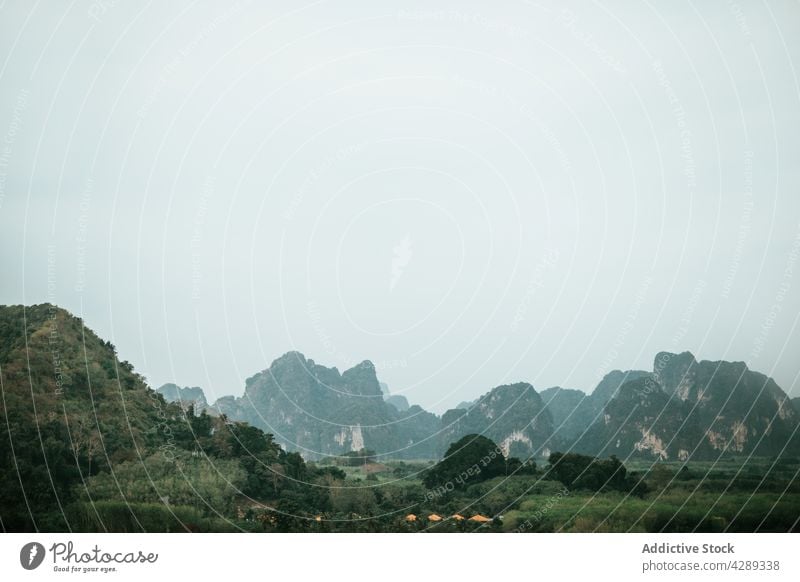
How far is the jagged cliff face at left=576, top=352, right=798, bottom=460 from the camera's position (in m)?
47.1

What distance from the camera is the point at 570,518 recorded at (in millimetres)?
23234

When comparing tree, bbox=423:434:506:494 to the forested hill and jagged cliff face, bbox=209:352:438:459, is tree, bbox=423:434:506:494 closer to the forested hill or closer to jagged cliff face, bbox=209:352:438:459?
the forested hill

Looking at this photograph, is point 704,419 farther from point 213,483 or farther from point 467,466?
point 213,483

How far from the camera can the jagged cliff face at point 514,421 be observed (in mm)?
53062

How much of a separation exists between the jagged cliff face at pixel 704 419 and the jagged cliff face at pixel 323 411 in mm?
13980

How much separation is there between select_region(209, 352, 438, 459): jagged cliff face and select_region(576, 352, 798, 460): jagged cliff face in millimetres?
13980

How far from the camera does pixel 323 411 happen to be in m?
62.0

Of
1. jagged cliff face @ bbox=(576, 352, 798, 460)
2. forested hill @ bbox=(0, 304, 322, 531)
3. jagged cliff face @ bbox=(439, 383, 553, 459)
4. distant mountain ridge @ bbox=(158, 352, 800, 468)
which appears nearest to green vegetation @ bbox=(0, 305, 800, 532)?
forested hill @ bbox=(0, 304, 322, 531)

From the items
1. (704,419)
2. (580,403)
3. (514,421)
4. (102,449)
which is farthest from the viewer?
(580,403)

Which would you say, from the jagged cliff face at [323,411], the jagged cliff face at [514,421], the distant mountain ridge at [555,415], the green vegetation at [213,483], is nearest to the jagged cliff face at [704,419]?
the distant mountain ridge at [555,415]

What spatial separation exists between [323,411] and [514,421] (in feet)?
49.4

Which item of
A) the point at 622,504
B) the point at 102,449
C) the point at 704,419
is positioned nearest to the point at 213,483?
the point at 102,449

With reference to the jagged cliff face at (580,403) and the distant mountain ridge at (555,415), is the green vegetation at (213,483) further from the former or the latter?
the jagged cliff face at (580,403)
